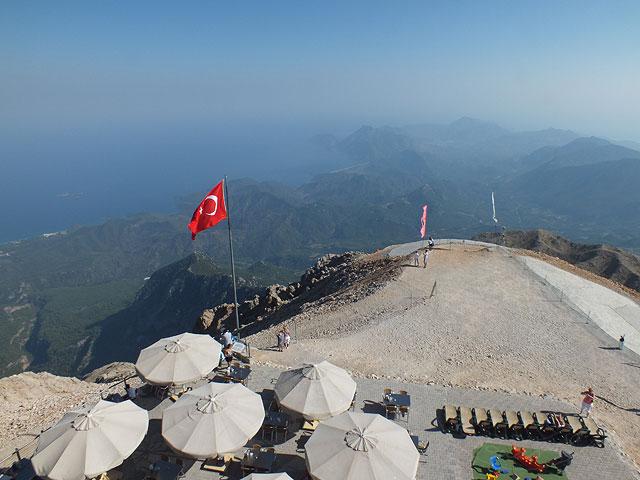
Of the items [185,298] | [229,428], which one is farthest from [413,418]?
[185,298]

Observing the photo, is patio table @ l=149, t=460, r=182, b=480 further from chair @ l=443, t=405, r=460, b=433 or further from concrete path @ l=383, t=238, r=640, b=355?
concrete path @ l=383, t=238, r=640, b=355

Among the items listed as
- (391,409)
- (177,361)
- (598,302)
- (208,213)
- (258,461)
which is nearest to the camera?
(258,461)

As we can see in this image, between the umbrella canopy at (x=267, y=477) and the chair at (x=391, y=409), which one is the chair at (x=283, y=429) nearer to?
the umbrella canopy at (x=267, y=477)

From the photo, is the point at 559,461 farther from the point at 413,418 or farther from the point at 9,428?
the point at 9,428

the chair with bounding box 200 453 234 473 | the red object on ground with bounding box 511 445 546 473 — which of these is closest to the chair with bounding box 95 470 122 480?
the chair with bounding box 200 453 234 473

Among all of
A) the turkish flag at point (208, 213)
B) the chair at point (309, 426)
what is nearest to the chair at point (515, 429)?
the chair at point (309, 426)

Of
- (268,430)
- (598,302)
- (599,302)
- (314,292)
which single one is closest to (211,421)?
(268,430)

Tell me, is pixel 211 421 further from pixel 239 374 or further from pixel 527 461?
pixel 527 461
